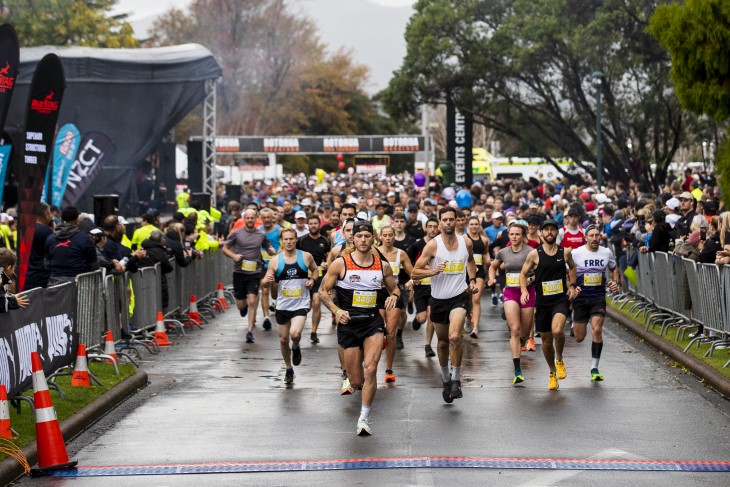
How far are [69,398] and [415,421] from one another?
3464mm

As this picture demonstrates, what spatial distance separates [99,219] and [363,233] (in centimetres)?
989

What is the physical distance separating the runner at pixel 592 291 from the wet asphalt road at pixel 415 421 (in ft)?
1.65

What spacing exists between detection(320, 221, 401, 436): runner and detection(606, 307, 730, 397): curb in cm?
401

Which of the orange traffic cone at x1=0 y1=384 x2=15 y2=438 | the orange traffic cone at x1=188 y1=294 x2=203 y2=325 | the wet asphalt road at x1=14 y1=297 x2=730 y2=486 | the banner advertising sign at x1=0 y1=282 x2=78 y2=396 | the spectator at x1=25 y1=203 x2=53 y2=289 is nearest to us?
the wet asphalt road at x1=14 y1=297 x2=730 y2=486

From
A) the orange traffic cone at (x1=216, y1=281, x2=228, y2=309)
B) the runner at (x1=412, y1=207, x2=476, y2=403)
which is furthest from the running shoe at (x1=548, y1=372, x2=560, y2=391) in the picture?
the orange traffic cone at (x1=216, y1=281, x2=228, y2=309)

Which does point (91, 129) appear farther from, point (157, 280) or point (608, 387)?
point (608, 387)

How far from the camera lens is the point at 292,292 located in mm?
15289

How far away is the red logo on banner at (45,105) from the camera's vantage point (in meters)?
14.5

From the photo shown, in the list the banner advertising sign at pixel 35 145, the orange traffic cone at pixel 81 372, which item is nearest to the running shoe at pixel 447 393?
the orange traffic cone at pixel 81 372

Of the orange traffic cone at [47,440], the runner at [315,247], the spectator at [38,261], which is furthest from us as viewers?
the runner at [315,247]

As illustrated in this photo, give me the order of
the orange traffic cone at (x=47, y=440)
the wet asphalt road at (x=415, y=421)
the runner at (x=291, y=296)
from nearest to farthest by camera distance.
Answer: the wet asphalt road at (x=415, y=421), the orange traffic cone at (x=47, y=440), the runner at (x=291, y=296)

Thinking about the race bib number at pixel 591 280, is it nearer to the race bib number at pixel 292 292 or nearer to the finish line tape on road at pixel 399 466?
the race bib number at pixel 292 292

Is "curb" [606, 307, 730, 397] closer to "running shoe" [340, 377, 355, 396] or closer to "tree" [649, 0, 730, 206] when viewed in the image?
"tree" [649, 0, 730, 206]

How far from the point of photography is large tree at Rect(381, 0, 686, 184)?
39.2m
